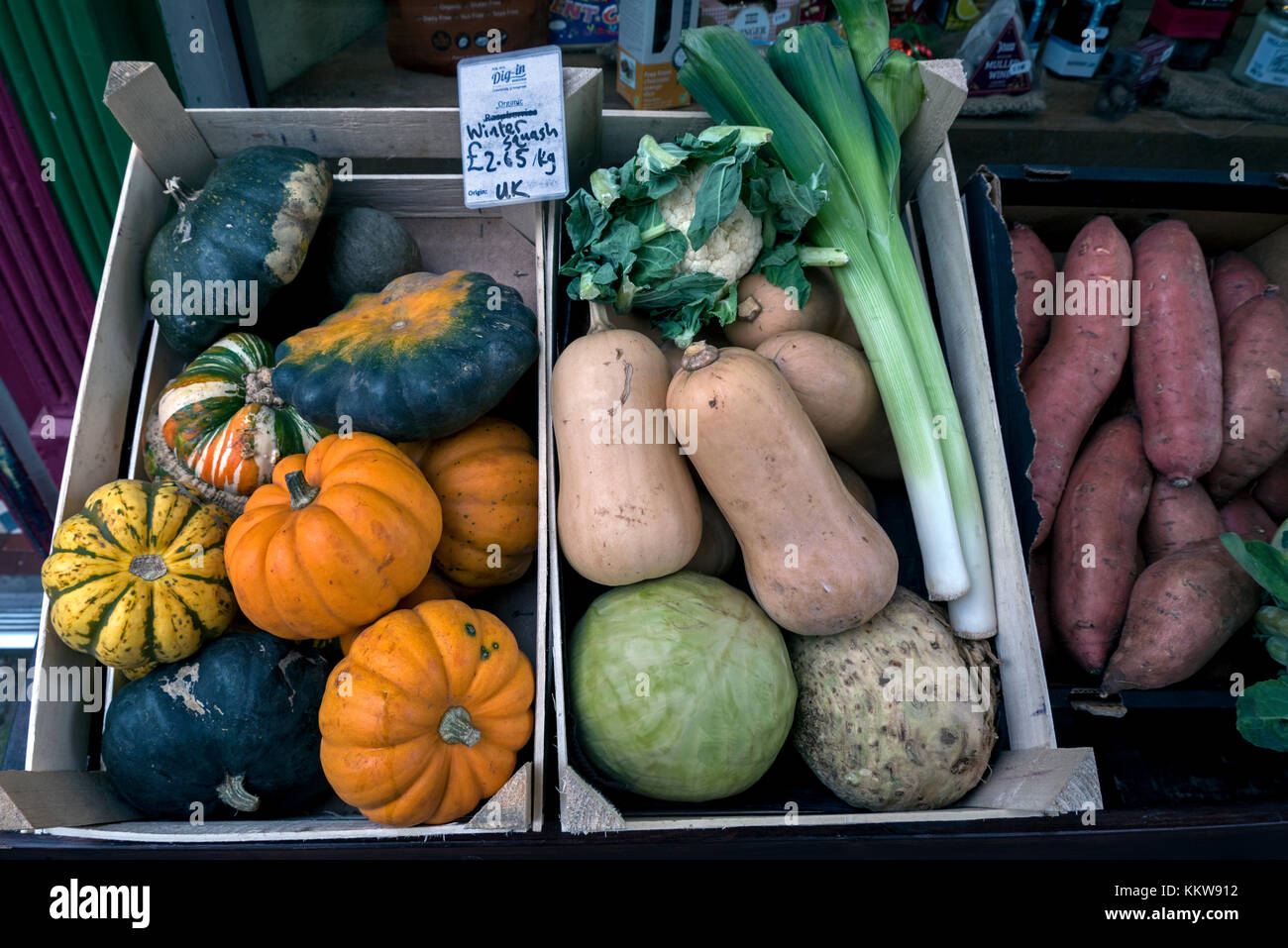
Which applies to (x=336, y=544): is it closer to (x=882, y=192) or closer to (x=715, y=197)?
(x=715, y=197)

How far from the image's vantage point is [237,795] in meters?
1.39

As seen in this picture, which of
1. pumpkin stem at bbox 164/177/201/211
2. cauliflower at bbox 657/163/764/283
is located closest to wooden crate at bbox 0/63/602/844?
pumpkin stem at bbox 164/177/201/211

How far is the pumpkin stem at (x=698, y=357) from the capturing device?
4.77 ft

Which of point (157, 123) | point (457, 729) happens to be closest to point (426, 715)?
point (457, 729)

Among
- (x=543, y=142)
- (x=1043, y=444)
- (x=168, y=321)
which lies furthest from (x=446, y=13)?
(x=1043, y=444)

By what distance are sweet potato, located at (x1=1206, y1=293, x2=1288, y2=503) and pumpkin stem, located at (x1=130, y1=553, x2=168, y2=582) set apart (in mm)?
2278

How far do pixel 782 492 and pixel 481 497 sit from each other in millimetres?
608

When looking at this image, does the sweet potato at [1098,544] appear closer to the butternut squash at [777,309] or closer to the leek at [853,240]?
the leek at [853,240]

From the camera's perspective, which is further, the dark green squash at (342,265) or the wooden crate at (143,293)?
the dark green squash at (342,265)

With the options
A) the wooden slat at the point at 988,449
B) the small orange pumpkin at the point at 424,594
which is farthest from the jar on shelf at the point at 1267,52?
the small orange pumpkin at the point at 424,594

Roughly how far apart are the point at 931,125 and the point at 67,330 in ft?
9.24

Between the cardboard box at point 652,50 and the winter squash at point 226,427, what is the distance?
1.50 meters

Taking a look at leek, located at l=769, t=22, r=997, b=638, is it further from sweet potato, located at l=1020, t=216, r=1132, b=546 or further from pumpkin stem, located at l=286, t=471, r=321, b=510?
pumpkin stem, located at l=286, t=471, r=321, b=510

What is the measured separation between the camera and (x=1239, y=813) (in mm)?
1305
